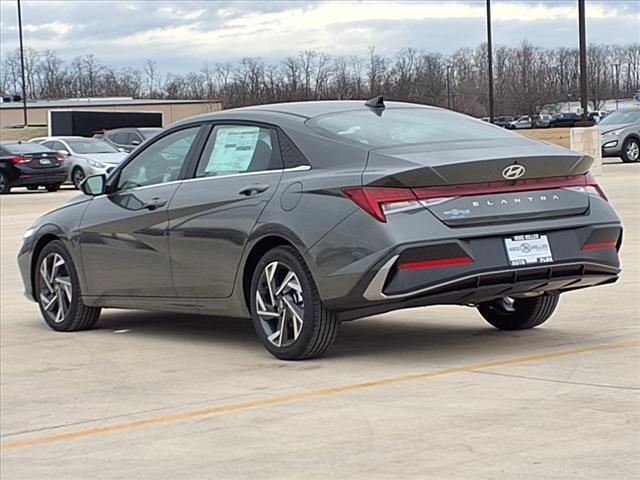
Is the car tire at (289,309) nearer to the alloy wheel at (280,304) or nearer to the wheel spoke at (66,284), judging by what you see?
the alloy wheel at (280,304)

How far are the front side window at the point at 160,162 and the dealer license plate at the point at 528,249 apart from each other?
250 centimetres

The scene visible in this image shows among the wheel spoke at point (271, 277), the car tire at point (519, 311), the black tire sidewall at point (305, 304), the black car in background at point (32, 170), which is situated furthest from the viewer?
the black car in background at point (32, 170)

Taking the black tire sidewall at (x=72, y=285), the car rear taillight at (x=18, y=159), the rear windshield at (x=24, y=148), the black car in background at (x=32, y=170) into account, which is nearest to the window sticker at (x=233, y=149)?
the black tire sidewall at (x=72, y=285)

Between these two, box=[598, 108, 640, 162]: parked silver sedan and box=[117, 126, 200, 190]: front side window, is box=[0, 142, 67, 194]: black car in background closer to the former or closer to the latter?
box=[598, 108, 640, 162]: parked silver sedan

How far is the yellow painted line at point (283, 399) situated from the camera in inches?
248

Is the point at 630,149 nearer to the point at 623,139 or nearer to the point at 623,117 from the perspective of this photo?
the point at 623,139

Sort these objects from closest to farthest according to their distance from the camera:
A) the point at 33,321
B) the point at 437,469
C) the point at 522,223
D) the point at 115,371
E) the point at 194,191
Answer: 1. the point at 437,469
2. the point at 522,223
3. the point at 115,371
4. the point at 194,191
5. the point at 33,321

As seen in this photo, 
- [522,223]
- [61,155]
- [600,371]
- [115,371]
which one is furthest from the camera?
[61,155]

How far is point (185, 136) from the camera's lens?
29.5 feet

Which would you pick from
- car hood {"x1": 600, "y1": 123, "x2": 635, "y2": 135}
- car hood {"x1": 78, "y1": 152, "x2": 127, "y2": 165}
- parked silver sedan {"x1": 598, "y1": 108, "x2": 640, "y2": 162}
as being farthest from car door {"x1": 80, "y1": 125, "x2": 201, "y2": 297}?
car hood {"x1": 600, "y1": 123, "x2": 635, "y2": 135}

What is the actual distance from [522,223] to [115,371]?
8.61 ft

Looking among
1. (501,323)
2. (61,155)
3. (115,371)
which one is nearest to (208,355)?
(115,371)

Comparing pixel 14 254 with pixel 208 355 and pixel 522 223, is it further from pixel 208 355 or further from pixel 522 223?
pixel 522 223

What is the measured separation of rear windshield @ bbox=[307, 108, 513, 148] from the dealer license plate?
0.85 meters
